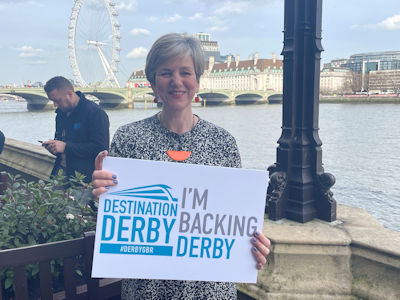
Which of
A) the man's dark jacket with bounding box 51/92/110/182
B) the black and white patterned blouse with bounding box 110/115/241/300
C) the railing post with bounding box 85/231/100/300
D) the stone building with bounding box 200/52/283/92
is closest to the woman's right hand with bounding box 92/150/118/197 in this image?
the black and white patterned blouse with bounding box 110/115/241/300

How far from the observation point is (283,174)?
283 centimetres

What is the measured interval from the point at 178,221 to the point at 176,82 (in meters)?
0.47

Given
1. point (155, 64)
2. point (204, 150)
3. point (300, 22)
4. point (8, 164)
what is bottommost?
point (8, 164)

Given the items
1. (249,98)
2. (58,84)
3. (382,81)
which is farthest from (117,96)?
(382,81)

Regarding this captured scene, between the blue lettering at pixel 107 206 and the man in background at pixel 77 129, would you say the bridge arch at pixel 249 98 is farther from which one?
the blue lettering at pixel 107 206

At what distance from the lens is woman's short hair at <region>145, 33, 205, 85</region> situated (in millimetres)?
1297

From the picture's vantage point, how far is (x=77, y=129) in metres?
2.91

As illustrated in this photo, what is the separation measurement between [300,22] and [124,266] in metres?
2.27

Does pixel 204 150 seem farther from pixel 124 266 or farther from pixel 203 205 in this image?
pixel 124 266

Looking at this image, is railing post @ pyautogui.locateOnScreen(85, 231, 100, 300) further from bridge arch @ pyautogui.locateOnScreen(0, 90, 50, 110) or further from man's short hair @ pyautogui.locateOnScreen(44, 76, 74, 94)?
bridge arch @ pyautogui.locateOnScreen(0, 90, 50, 110)

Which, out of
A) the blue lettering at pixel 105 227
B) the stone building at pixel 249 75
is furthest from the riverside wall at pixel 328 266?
the stone building at pixel 249 75

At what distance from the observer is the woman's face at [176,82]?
131 centimetres

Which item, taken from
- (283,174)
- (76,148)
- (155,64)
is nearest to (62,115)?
(76,148)

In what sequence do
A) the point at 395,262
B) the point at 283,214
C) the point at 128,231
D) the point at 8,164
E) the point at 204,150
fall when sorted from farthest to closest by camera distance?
the point at 8,164 → the point at 283,214 → the point at 395,262 → the point at 204,150 → the point at 128,231
